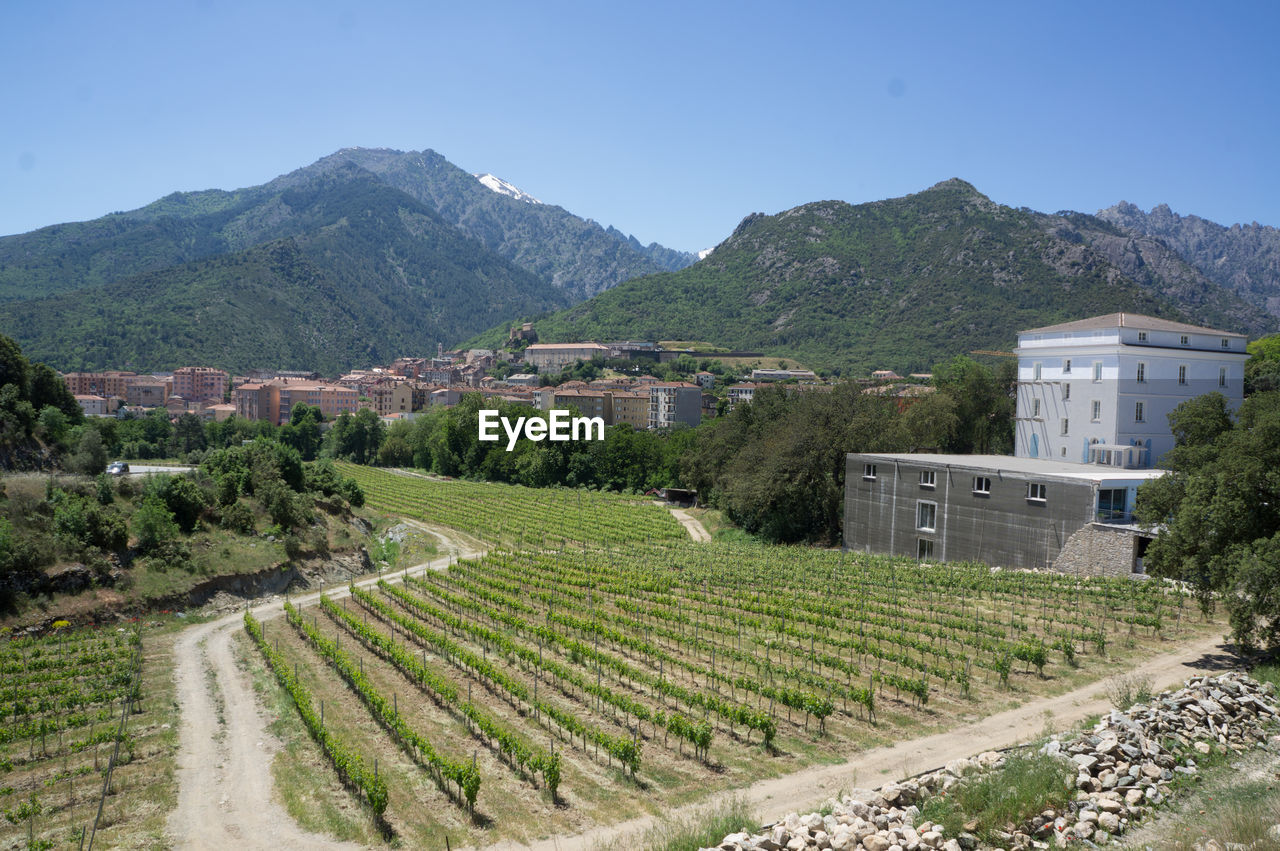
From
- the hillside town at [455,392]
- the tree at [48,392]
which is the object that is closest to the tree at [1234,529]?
the tree at [48,392]

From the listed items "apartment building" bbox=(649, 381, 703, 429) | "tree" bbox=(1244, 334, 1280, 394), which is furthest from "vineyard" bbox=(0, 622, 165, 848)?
"apartment building" bbox=(649, 381, 703, 429)

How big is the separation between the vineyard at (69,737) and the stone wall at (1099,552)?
103 feet

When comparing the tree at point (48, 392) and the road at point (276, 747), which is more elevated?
the tree at point (48, 392)

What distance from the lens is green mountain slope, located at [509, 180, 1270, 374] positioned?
143625 millimetres

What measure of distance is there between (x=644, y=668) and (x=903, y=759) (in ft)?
27.0

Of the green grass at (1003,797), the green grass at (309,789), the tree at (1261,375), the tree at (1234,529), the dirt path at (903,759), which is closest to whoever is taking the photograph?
the green grass at (1003,797)

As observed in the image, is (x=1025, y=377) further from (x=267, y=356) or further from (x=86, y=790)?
(x=267, y=356)

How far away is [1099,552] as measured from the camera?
99.5 ft

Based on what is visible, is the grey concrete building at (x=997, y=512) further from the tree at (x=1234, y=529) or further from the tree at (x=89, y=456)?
the tree at (x=89, y=456)

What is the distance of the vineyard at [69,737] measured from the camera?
13.3m

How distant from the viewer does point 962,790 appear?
41.2 ft

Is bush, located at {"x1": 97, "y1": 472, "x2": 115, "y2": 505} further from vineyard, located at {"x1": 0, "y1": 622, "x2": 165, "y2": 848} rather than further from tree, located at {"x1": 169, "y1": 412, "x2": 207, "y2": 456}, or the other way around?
tree, located at {"x1": 169, "y1": 412, "x2": 207, "y2": 456}

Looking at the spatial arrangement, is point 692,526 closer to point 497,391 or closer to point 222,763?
point 222,763

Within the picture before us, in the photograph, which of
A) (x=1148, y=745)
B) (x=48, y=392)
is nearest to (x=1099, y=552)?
(x=1148, y=745)
